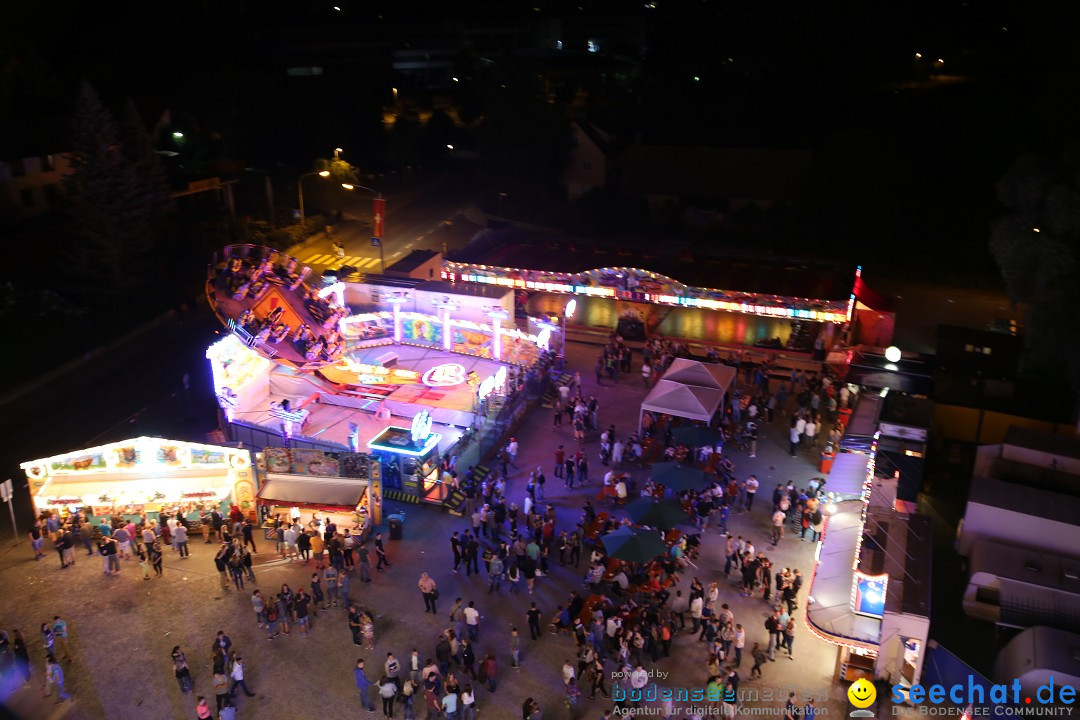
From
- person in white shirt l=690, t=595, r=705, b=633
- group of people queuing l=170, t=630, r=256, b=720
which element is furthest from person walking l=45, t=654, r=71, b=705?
person in white shirt l=690, t=595, r=705, b=633

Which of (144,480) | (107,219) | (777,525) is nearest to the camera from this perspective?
(777,525)

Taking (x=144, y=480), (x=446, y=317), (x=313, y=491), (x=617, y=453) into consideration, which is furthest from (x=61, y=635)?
(x=446, y=317)

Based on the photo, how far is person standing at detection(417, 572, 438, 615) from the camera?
61.3ft

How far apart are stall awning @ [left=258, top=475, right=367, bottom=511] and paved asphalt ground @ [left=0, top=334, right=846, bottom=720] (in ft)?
4.52

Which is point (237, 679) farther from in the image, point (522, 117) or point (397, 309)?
point (522, 117)

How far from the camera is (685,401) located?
83.7 feet

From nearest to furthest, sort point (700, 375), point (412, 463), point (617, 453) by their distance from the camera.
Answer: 1. point (412, 463)
2. point (617, 453)
3. point (700, 375)

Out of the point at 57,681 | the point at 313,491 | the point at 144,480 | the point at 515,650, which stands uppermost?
the point at 144,480

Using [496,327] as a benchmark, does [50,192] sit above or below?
above

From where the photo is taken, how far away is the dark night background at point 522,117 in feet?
116

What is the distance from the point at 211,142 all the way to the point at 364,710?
147 feet

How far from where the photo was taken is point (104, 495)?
21.3 m

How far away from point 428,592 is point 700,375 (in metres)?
11.9

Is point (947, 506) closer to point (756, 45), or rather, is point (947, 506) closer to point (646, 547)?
point (646, 547)
